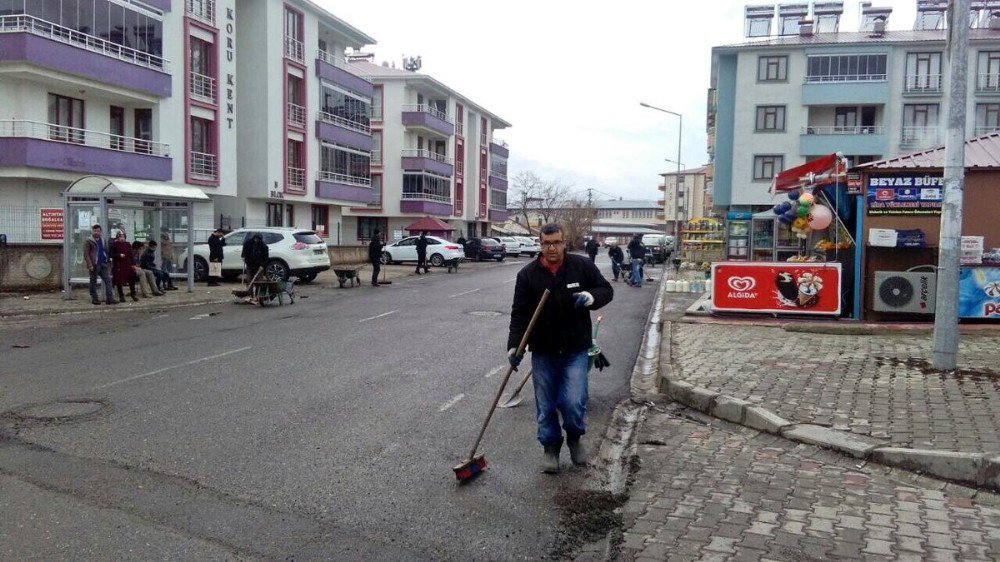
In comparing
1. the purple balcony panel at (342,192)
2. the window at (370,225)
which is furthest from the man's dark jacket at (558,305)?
the window at (370,225)

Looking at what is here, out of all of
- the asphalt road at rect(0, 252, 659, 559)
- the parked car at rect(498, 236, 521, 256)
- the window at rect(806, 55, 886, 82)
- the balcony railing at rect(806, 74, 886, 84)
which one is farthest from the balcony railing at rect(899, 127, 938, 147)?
the asphalt road at rect(0, 252, 659, 559)

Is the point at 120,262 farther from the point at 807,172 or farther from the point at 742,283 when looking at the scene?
the point at 807,172

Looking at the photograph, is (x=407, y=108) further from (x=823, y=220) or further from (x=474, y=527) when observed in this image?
(x=474, y=527)

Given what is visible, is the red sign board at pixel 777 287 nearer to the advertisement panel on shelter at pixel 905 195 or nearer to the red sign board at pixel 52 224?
the advertisement panel on shelter at pixel 905 195

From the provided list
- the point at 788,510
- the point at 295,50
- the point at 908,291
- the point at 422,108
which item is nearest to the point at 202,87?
the point at 295,50

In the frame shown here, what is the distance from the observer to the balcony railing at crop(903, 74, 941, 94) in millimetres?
43156

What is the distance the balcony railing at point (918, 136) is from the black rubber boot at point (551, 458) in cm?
4438

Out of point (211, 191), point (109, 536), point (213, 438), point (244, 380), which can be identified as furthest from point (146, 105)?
point (109, 536)

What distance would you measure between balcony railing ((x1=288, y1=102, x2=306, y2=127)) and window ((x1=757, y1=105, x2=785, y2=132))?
24.9m

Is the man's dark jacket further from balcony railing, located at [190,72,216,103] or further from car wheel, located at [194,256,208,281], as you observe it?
balcony railing, located at [190,72,216,103]

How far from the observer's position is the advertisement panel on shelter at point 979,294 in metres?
12.8

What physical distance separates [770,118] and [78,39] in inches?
1365

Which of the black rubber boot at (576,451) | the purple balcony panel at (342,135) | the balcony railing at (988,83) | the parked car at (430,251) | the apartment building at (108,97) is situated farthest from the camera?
the balcony railing at (988,83)

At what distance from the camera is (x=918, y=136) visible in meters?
43.3
